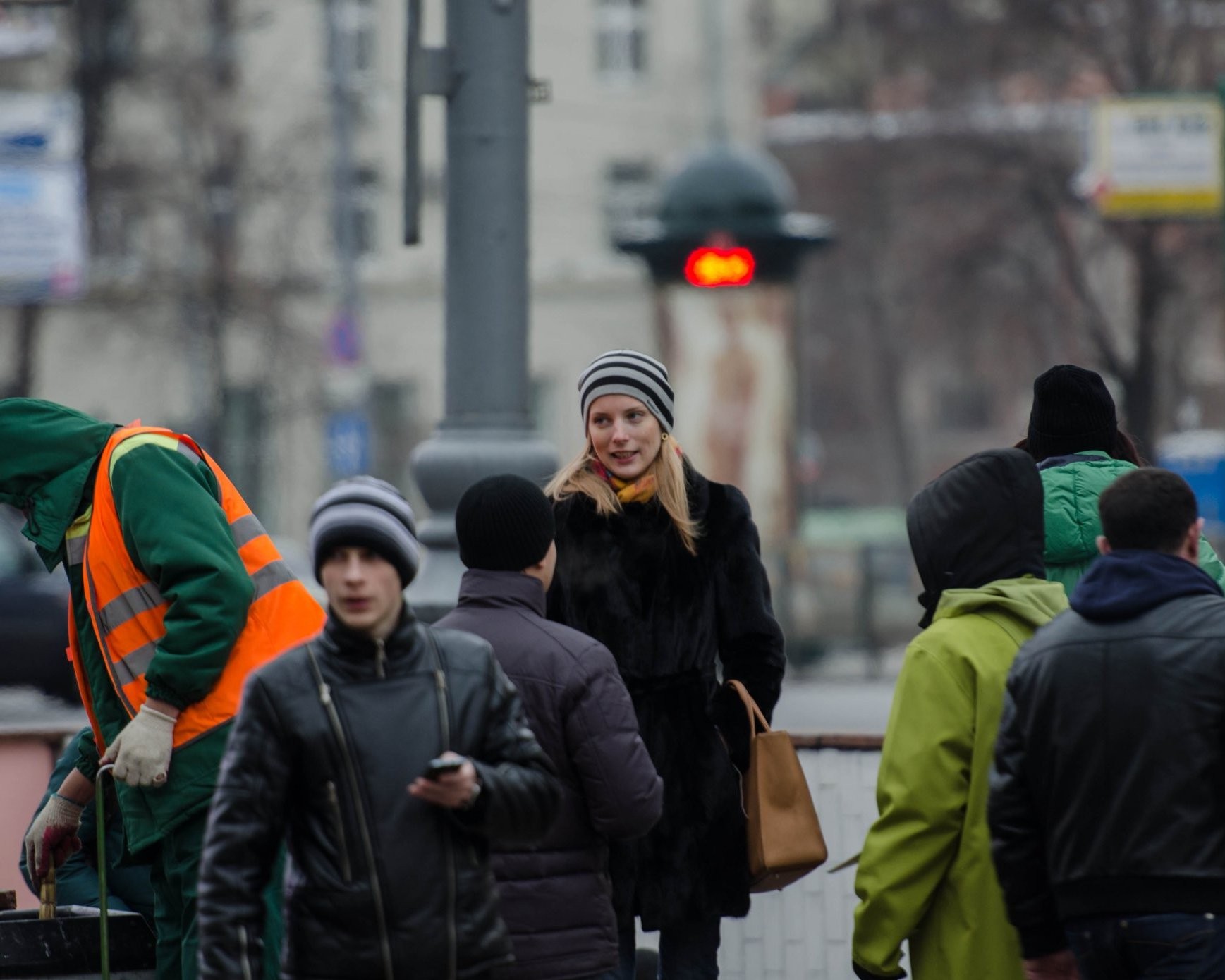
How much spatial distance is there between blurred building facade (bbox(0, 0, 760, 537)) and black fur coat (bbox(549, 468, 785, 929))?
2058 cm

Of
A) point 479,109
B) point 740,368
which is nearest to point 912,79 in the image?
point 740,368

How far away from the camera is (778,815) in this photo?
478 cm

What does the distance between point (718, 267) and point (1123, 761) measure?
982 centimetres

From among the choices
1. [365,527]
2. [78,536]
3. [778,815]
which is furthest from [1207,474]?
[365,527]

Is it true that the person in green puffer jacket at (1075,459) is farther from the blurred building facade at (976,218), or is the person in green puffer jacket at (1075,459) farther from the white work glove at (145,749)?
the blurred building facade at (976,218)

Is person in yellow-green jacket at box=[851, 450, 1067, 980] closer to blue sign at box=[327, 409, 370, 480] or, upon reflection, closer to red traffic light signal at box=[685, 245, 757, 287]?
red traffic light signal at box=[685, 245, 757, 287]

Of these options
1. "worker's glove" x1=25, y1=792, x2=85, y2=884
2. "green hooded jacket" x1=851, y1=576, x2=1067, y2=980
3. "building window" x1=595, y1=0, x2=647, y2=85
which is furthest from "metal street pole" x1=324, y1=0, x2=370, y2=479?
"green hooded jacket" x1=851, y1=576, x2=1067, y2=980

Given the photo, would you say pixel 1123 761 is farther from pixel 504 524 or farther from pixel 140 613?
pixel 140 613

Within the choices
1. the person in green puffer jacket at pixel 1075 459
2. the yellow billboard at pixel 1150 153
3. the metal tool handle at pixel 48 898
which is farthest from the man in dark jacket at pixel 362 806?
the yellow billboard at pixel 1150 153

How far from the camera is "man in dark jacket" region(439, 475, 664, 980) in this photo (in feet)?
13.4

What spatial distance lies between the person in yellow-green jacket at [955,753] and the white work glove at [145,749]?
147cm

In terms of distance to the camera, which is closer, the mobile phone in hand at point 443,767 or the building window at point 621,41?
the mobile phone in hand at point 443,767

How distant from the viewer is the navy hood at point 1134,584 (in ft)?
12.5

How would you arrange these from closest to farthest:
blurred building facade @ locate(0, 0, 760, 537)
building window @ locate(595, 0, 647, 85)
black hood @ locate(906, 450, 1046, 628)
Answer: black hood @ locate(906, 450, 1046, 628) < blurred building facade @ locate(0, 0, 760, 537) < building window @ locate(595, 0, 647, 85)
